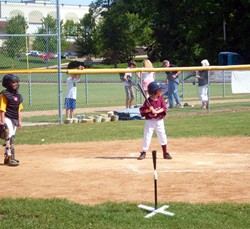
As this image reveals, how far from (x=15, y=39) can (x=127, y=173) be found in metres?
11.5

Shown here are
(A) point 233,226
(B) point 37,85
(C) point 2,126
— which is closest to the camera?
(A) point 233,226

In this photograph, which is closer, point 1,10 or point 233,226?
point 233,226

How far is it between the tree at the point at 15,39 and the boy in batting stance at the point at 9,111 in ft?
30.9

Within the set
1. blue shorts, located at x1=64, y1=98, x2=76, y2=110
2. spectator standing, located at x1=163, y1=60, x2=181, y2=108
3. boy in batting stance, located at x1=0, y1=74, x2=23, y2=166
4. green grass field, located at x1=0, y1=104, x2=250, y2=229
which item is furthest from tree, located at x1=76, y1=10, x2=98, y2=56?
green grass field, located at x1=0, y1=104, x2=250, y2=229

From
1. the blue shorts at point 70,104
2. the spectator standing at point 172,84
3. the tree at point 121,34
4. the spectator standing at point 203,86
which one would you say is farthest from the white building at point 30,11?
the tree at point 121,34

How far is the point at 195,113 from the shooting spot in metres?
21.0

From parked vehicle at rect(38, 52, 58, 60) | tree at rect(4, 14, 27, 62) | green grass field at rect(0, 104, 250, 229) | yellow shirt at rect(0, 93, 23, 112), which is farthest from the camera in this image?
parked vehicle at rect(38, 52, 58, 60)

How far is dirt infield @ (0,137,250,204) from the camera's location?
8.39m

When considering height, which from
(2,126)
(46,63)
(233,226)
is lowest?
(233,226)

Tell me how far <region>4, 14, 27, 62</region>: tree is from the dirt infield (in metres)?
7.49

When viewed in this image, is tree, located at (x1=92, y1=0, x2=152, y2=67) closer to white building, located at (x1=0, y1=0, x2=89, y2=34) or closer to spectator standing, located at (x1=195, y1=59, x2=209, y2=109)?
white building, located at (x1=0, y1=0, x2=89, y2=34)

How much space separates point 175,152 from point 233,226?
558 centimetres

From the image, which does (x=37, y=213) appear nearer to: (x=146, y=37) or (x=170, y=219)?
(x=170, y=219)

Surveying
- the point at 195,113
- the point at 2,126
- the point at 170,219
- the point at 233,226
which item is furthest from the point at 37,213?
the point at 195,113
